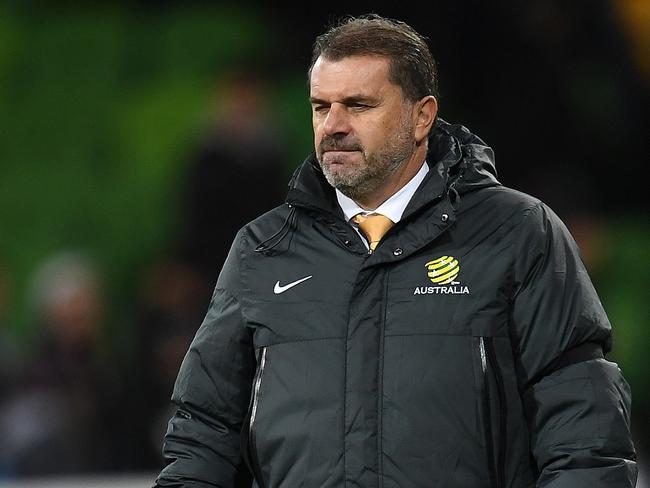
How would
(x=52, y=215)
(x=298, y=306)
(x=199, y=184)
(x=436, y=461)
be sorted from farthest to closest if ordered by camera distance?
(x=52, y=215)
(x=199, y=184)
(x=298, y=306)
(x=436, y=461)

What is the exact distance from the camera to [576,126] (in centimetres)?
691

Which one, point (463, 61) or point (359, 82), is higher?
point (359, 82)

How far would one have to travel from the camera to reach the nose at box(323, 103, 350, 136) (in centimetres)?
258

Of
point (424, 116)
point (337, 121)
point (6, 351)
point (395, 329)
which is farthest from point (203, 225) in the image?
point (395, 329)

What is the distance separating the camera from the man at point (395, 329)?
7.86ft

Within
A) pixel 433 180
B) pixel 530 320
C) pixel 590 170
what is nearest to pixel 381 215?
pixel 433 180

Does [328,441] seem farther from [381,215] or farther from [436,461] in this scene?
[381,215]

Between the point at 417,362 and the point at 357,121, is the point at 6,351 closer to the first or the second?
the point at 357,121

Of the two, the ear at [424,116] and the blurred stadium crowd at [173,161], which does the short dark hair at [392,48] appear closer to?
the ear at [424,116]

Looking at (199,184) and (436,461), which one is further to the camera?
(199,184)

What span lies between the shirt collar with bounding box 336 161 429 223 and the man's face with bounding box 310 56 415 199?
0.15 feet

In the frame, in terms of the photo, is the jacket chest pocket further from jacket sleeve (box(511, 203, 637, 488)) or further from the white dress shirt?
jacket sleeve (box(511, 203, 637, 488))

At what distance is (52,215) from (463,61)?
2.32m

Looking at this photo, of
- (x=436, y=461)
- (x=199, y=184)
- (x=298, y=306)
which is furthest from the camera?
(x=199, y=184)
